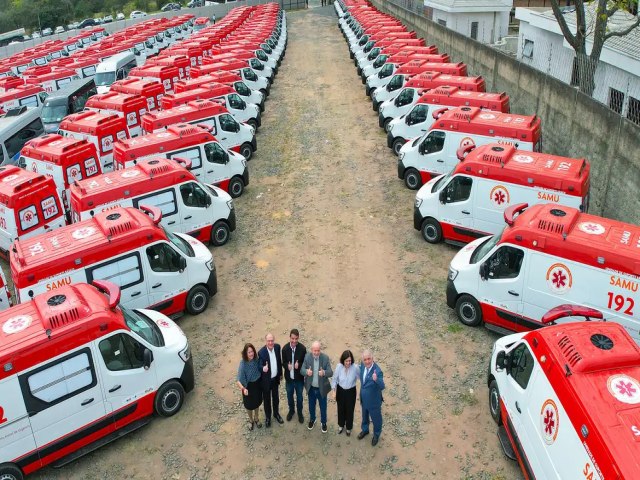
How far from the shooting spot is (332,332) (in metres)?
10.3

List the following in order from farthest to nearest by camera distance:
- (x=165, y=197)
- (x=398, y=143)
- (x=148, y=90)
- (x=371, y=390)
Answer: (x=148, y=90)
(x=398, y=143)
(x=165, y=197)
(x=371, y=390)

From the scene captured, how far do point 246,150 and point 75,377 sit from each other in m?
12.4

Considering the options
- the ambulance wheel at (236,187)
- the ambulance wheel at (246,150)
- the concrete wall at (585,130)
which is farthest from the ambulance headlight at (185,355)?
the ambulance wheel at (246,150)

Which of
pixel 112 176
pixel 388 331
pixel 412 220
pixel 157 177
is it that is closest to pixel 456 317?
pixel 388 331

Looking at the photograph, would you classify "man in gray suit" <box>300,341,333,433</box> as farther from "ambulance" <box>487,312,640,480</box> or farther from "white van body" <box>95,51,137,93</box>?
"white van body" <box>95,51,137,93</box>

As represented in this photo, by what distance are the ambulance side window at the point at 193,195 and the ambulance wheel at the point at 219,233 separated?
0.68 metres

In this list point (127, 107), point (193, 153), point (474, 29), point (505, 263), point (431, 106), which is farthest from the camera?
point (474, 29)

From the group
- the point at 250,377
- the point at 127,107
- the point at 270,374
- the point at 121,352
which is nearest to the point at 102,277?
the point at 121,352

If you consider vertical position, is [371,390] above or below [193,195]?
below

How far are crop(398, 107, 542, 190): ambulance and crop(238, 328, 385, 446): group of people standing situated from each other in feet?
25.9

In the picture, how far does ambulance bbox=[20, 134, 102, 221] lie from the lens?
14914 millimetres

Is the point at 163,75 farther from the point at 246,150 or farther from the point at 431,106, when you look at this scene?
the point at 431,106

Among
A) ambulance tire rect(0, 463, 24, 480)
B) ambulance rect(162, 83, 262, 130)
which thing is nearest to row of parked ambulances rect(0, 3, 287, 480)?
ambulance tire rect(0, 463, 24, 480)

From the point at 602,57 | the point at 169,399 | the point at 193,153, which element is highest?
the point at 602,57
